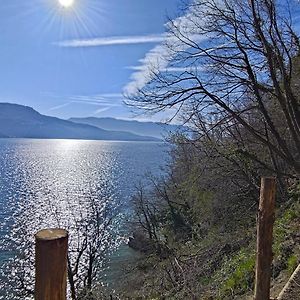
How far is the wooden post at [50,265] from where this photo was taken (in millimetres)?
2027

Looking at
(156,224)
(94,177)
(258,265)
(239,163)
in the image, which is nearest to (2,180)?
(94,177)

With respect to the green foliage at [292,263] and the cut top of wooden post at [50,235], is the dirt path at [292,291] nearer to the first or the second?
the green foliage at [292,263]

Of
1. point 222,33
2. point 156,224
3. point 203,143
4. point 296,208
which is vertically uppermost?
point 222,33

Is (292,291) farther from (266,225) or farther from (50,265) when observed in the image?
(50,265)

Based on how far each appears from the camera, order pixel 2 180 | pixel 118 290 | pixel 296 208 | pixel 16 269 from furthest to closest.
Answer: pixel 2 180, pixel 16 269, pixel 118 290, pixel 296 208

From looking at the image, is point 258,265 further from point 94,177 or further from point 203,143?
point 94,177

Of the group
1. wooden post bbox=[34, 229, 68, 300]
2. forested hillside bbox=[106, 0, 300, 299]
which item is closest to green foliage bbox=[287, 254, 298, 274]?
forested hillside bbox=[106, 0, 300, 299]

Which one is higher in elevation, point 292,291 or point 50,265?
point 50,265

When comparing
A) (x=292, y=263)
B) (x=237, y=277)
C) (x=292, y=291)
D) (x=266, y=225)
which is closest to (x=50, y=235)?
(x=266, y=225)

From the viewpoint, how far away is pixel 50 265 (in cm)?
203

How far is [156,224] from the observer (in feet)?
83.9

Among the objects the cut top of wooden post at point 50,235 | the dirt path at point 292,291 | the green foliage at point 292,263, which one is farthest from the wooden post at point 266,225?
the cut top of wooden post at point 50,235

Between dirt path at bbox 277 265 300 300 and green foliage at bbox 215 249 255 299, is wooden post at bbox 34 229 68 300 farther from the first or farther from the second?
green foliage at bbox 215 249 255 299

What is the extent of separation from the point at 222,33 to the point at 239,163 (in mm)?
6702
